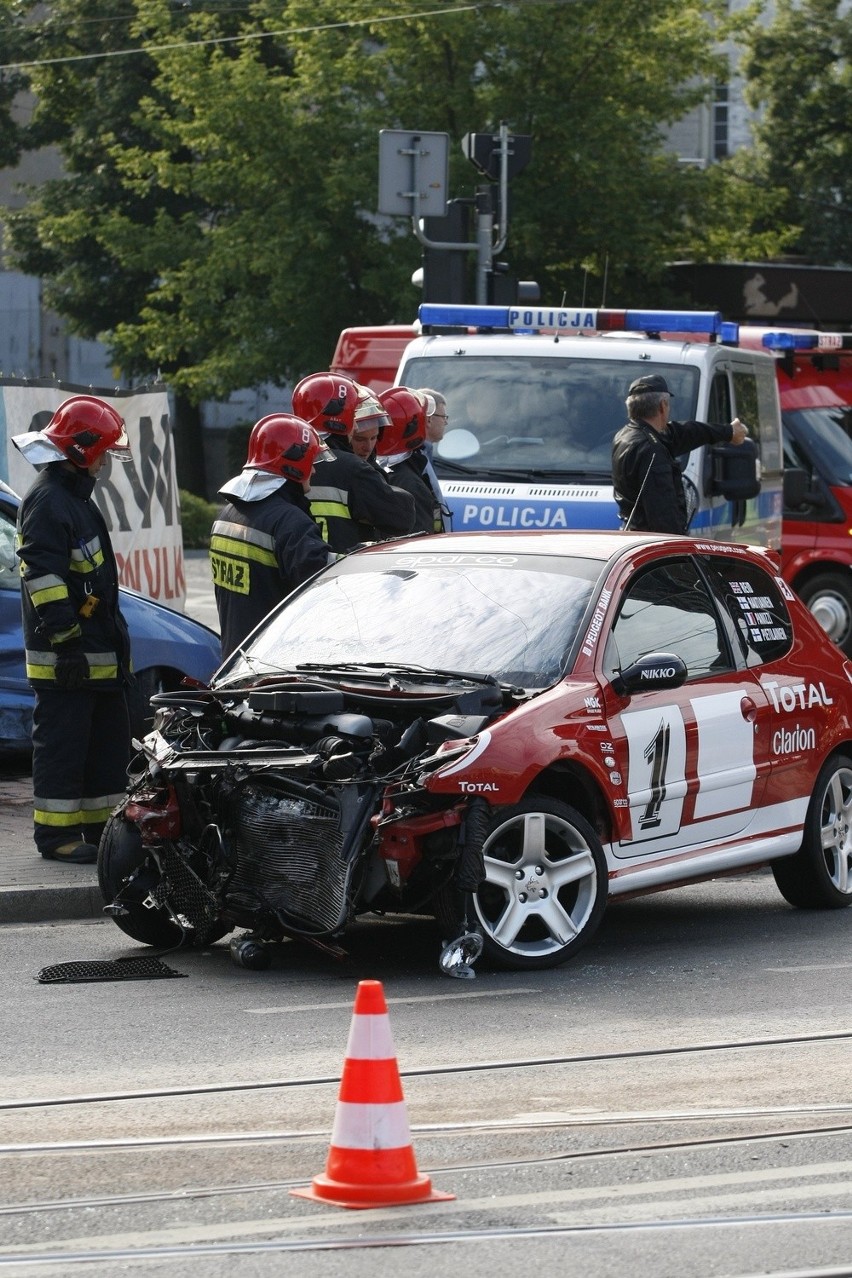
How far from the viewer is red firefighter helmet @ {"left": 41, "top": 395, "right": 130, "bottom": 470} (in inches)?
368

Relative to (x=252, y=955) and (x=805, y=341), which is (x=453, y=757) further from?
(x=805, y=341)

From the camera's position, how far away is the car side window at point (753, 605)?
8828mm

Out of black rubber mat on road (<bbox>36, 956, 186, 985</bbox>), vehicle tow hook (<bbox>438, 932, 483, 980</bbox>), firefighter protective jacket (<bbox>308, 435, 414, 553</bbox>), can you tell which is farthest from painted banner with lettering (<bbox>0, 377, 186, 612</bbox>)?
vehicle tow hook (<bbox>438, 932, 483, 980</bbox>)

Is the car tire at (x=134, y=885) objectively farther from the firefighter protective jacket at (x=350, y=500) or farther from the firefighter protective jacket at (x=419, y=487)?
the firefighter protective jacket at (x=419, y=487)

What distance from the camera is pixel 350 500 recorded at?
10.3 metres

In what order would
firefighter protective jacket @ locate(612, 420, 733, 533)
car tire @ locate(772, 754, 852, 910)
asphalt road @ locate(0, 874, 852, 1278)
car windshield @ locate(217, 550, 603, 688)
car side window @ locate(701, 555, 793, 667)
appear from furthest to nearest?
firefighter protective jacket @ locate(612, 420, 733, 533), car tire @ locate(772, 754, 852, 910), car side window @ locate(701, 555, 793, 667), car windshield @ locate(217, 550, 603, 688), asphalt road @ locate(0, 874, 852, 1278)

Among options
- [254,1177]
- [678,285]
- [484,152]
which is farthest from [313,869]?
[678,285]

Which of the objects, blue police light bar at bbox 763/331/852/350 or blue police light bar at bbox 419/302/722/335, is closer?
blue police light bar at bbox 419/302/722/335

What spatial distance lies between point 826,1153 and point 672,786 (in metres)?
2.92

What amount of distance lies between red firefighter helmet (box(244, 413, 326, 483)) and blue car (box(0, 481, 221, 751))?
2.36 m

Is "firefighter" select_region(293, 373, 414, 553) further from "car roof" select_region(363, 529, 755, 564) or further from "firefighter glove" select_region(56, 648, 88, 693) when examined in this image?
"firefighter glove" select_region(56, 648, 88, 693)

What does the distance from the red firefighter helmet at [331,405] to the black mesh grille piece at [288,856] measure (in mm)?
3230

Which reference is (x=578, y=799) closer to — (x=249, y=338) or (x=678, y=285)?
(x=678, y=285)

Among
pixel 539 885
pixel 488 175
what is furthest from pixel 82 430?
pixel 488 175
